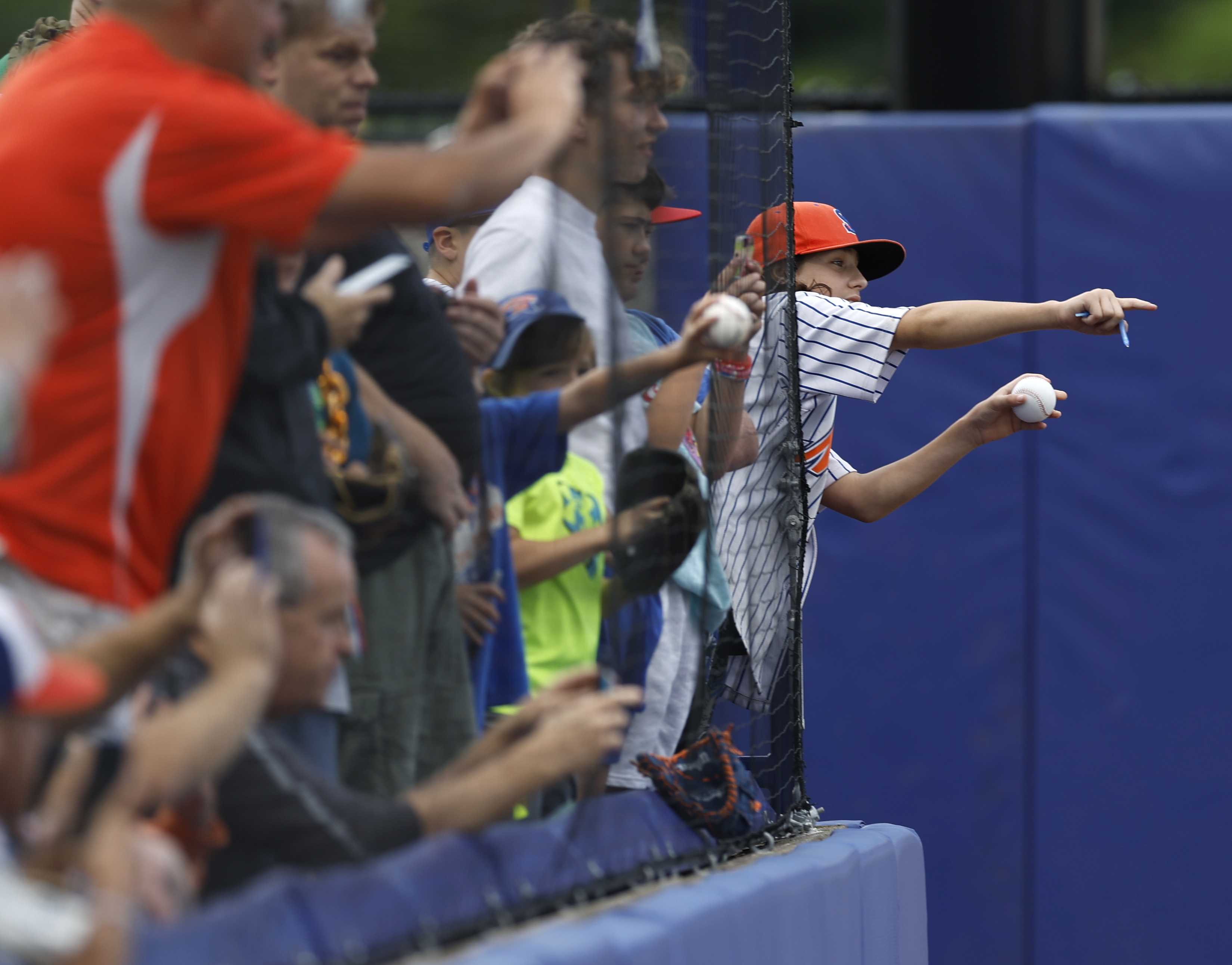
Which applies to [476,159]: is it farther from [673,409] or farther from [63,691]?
[673,409]

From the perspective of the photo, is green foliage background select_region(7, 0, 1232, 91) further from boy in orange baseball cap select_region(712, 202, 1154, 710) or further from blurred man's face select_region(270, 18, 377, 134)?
blurred man's face select_region(270, 18, 377, 134)

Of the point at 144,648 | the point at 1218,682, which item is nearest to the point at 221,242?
the point at 144,648

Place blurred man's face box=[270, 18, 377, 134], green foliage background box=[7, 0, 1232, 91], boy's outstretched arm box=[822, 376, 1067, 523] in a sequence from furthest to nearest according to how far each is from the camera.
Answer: green foliage background box=[7, 0, 1232, 91] → boy's outstretched arm box=[822, 376, 1067, 523] → blurred man's face box=[270, 18, 377, 134]

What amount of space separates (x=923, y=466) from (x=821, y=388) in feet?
1.44

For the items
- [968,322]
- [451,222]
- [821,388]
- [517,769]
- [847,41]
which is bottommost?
[517,769]

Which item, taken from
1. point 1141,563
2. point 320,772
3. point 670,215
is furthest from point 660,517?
point 1141,563

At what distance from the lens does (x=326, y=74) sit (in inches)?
69.4

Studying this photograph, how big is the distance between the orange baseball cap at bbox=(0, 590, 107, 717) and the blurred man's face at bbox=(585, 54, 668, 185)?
3.32 feet

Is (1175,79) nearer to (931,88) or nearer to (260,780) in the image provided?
(931,88)

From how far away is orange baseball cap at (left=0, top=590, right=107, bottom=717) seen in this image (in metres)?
1.28

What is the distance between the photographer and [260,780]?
1549 mm

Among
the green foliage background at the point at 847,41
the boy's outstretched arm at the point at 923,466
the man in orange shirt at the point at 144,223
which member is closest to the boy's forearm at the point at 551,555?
the man in orange shirt at the point at 144,223

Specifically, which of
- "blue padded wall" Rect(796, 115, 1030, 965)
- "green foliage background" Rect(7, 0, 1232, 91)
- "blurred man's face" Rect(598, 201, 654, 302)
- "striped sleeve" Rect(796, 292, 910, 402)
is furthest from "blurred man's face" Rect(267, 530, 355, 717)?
"green foliage background" Rect(7, 0, 1232, 91)

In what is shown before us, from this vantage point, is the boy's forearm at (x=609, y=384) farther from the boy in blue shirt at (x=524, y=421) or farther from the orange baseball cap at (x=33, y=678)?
the orange baseball cap at (x=33, y=678)
